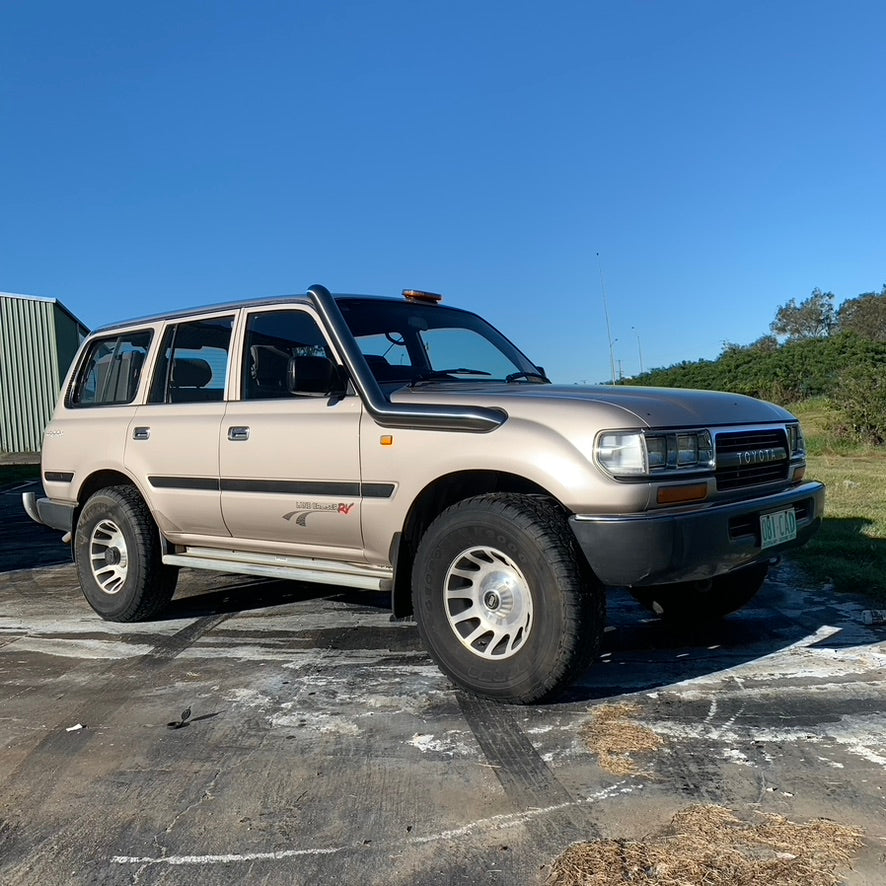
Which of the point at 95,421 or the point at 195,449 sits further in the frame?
the point at 95,421

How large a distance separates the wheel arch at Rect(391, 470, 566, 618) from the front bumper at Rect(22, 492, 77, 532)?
2.84m

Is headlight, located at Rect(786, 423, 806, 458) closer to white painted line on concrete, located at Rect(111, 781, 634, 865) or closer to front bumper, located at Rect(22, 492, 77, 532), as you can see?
white painted line on concrete, located at Rect(111, 781, 634, 865)

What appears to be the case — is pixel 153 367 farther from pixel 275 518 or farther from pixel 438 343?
pixel 438 343

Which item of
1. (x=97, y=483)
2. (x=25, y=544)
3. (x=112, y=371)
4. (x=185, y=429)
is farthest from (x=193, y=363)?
(x=25, y=544)

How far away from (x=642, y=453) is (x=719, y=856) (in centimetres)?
150

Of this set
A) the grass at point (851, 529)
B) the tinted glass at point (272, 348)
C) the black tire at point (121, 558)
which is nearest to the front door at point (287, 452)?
the tinted glass at point (272, 348)

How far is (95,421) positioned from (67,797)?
3163mm

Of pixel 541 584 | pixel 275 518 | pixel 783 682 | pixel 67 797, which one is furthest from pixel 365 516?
pixel 783 682

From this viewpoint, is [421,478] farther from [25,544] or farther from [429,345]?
[25,544]

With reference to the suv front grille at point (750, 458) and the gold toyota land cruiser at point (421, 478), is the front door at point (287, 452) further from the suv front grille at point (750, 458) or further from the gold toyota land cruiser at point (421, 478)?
the suv front grille at point (750, 458)

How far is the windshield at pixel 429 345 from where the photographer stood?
451cm

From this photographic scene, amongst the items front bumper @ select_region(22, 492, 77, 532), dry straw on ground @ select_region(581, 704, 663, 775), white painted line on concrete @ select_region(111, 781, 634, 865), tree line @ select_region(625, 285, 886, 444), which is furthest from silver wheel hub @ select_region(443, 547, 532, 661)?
tree line @ select_region(625, 285, 886, 444)

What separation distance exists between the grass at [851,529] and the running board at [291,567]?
3.31 m

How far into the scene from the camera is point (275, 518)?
14.7ft
